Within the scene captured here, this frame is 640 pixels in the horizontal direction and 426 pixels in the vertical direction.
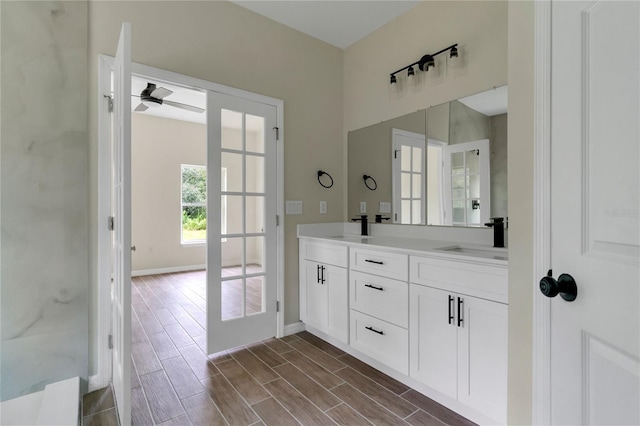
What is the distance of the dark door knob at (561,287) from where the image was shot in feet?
2.72

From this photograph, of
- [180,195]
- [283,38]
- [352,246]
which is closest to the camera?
[352,246]

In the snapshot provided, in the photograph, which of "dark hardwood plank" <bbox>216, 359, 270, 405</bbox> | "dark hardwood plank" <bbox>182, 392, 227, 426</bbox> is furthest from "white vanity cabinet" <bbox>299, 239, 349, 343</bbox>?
"dark hardwood plank" <bbox>182, 392, 227, 426</bbox>

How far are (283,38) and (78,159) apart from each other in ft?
6.21

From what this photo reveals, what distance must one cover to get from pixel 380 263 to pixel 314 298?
0.86 metres

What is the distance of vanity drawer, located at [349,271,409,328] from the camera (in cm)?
190

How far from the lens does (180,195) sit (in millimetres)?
5719

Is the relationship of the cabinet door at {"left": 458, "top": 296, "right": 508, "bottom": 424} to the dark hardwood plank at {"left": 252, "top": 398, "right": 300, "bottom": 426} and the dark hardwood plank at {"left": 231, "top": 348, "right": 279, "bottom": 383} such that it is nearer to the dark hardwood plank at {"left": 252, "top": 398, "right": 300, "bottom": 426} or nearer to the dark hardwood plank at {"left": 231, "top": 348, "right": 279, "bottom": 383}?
the dark hardwood plank at {"left": 252, "top": 398, "right": 300, "bottom": 426}

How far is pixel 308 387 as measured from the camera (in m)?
1.96

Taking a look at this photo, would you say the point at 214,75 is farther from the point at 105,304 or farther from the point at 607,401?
the point at 607,401

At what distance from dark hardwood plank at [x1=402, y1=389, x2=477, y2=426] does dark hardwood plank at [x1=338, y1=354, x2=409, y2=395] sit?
7 centimetres

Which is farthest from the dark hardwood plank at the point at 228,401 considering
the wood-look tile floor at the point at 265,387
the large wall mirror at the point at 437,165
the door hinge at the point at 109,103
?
the door hinge at the point at 109,103

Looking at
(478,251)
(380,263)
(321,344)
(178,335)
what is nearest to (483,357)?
(478,251)

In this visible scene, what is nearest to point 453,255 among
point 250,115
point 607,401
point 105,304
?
point 607,401

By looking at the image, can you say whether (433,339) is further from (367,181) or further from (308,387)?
(367,181)
